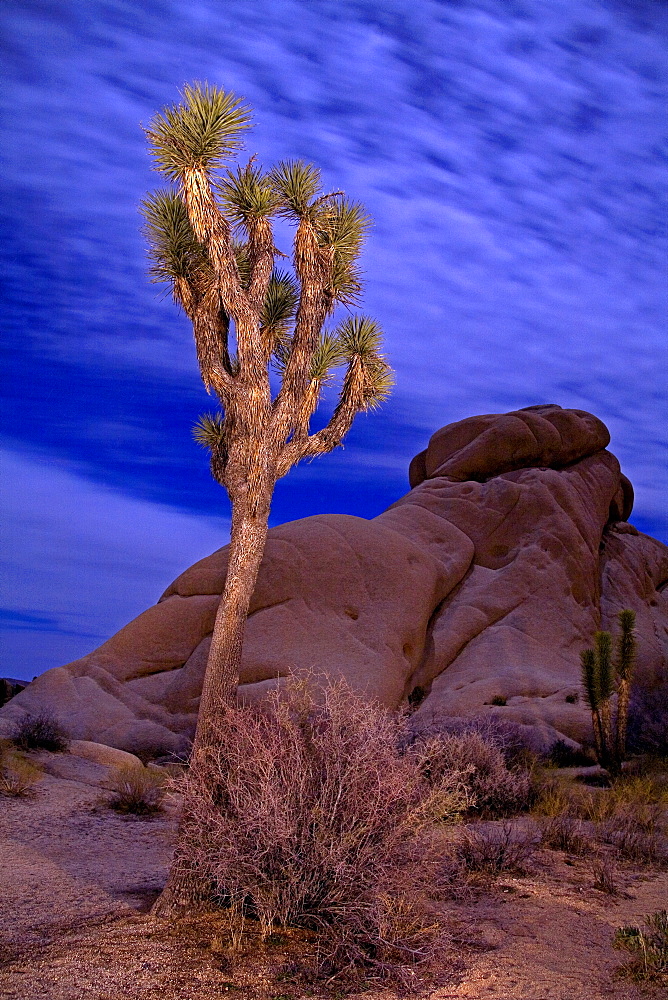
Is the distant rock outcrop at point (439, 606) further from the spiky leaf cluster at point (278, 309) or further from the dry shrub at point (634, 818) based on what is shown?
the spiky leaf cluster at point (278, 309)

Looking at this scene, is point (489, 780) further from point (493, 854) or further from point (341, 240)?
point (341, 240)

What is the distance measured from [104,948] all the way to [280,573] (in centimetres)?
1575

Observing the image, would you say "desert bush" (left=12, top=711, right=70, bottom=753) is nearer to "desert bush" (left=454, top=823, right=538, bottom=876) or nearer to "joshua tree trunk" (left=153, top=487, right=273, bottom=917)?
"joshua tree trunk" (left=153, top=487, right=273, bottom=917)

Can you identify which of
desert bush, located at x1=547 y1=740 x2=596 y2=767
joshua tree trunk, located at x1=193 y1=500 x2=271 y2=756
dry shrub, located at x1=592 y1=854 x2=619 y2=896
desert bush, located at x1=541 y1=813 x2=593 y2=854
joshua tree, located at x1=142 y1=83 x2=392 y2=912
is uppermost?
joshua tree, located at x1=142 y1=83 x2=392 y2=912

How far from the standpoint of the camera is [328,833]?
5.89 meters

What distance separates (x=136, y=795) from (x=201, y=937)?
5.85m

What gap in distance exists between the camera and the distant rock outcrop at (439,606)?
19688 mm

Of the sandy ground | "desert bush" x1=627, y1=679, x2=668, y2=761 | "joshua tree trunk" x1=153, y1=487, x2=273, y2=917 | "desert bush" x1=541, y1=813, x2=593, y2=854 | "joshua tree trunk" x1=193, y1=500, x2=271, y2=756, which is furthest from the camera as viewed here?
"desert bush" x1=627, y1=679, x2=668, y2=761

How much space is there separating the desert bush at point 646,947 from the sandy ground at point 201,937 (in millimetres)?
123

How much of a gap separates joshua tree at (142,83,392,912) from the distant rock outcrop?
788 centimetres

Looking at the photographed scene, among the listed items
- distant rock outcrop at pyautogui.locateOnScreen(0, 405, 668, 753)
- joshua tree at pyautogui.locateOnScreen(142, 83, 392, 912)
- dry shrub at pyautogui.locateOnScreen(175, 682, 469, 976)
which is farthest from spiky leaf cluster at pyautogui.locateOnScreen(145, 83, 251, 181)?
distant rock outcrop at pyautogui.locateOnScreen(0, 405, 668, 753)

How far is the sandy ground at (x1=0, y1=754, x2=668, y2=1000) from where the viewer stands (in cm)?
544

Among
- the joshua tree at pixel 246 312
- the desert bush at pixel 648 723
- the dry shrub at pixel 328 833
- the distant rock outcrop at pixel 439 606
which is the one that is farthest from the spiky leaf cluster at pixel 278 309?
the desert bush at pixel 648 723

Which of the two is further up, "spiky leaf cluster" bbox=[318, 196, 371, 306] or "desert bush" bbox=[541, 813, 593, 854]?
"spiky leaf cluster" bbox=[318, 196, 371, 306]
